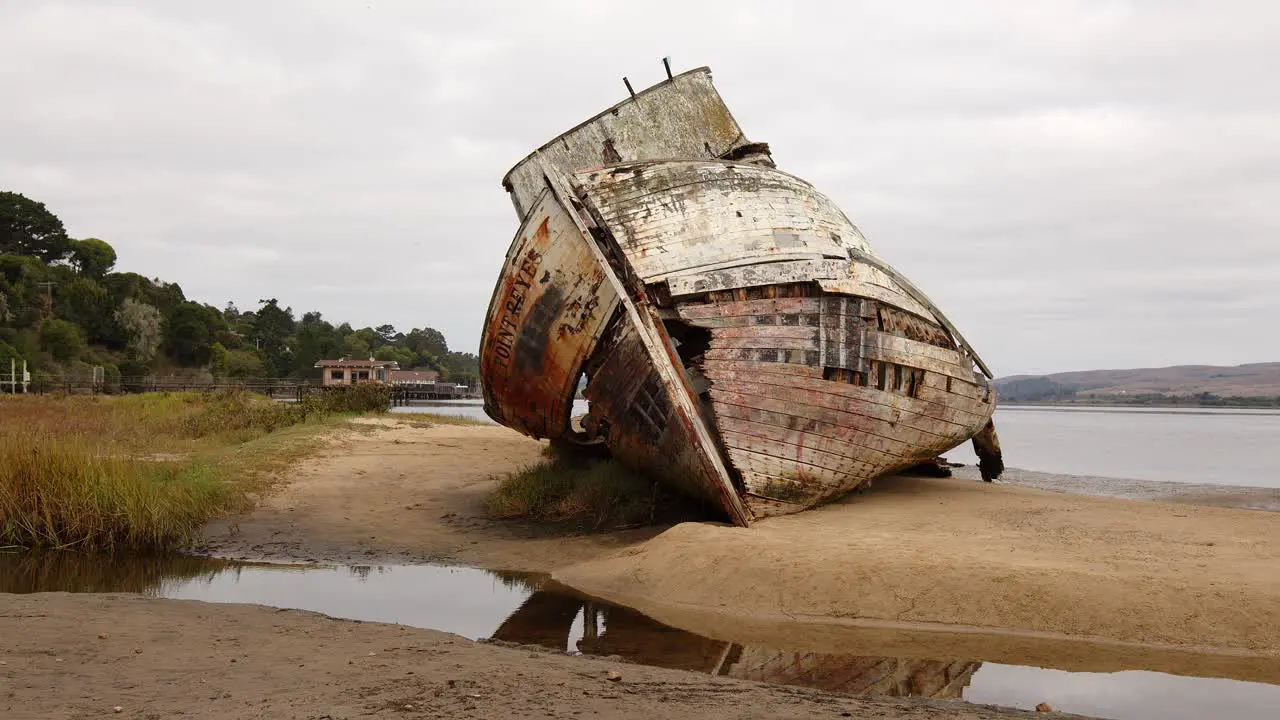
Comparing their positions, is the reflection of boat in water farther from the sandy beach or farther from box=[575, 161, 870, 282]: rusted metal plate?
box=[575, 161, 870, 282]: rusted metal plate

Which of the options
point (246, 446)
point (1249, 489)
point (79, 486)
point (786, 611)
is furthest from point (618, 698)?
point (1249, 489)

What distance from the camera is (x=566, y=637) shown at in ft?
18.0

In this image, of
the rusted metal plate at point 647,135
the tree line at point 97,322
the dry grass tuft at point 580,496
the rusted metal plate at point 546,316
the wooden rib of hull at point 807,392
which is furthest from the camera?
the tree line at point 97,322

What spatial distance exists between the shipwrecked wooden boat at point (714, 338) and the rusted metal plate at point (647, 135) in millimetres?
1874

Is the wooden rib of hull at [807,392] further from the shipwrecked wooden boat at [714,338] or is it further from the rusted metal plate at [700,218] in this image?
the rusted metal plate at [700,218]

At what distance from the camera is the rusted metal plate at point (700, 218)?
8.01 metres

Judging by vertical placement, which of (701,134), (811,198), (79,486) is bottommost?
(79,486)

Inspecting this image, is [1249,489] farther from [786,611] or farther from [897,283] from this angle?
[786,611]

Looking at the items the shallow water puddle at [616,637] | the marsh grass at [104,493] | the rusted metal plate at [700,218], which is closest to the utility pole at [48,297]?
the marsh grass at [104,493]

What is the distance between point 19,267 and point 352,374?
2349 cm

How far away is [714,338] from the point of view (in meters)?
7.77

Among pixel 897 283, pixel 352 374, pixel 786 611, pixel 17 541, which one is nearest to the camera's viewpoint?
pixel 786 611

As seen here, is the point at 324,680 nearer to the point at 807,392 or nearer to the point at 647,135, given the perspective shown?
the point at 807,392

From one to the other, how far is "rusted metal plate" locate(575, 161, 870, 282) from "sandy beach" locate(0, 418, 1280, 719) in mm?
2202
